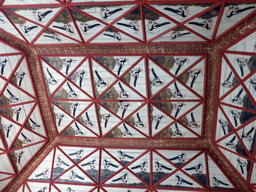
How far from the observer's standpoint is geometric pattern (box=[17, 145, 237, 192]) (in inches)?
532

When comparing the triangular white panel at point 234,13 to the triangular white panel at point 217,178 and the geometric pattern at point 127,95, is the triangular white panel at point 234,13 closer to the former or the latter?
the geometric pattern at point 127,95

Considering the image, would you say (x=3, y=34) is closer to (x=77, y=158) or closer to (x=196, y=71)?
(x=77, y=158)

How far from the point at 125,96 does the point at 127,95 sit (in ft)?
0.43

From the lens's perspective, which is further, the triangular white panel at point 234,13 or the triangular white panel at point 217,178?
the triangular white panel at point 217,178

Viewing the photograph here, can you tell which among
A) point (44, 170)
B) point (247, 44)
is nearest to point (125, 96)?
point (247, 44)

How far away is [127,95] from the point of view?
514 inches

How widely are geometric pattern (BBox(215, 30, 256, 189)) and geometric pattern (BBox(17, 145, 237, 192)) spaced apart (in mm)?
1834

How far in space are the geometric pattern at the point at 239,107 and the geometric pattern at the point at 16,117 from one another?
10467mm

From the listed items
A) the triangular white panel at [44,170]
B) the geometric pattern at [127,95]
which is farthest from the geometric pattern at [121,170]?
the geometric pattern at [127,95]

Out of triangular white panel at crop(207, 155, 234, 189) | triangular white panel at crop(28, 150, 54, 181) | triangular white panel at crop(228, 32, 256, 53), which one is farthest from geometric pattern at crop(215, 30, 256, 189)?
triangular white panel at crop(28, 150, 54, 181)

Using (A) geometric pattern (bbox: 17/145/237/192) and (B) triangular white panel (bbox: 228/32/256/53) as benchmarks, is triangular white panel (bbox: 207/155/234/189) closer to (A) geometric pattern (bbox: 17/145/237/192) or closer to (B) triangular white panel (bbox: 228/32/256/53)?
(A) geometric pattern (bbox: 17/145/237/192)

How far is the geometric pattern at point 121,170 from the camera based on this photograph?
44.3ft


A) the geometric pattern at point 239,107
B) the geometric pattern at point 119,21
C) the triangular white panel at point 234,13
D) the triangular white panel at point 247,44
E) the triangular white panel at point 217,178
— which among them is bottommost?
the triangular white panel at point 217,178

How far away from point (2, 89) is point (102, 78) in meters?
5.22
